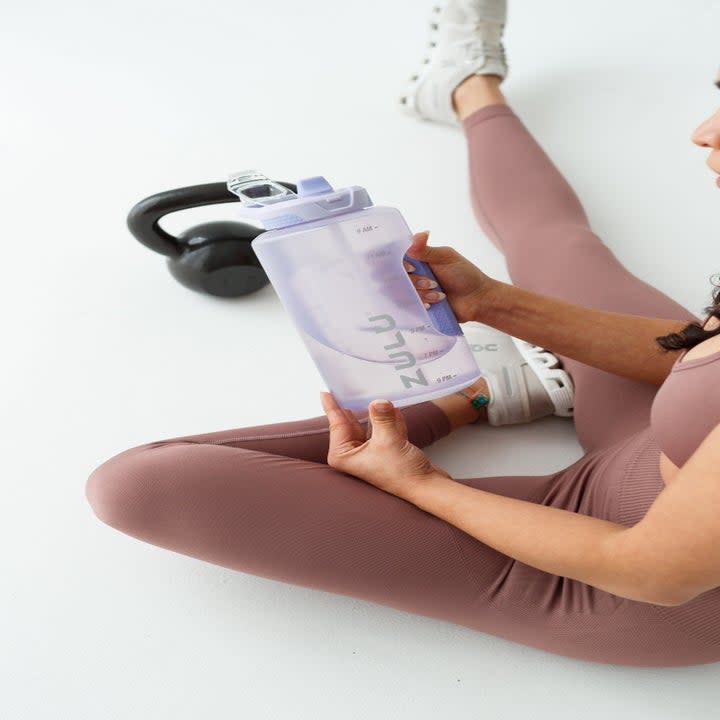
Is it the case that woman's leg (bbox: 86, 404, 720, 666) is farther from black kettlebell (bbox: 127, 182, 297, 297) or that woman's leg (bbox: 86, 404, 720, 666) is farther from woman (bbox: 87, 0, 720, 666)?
black kettlebell (bbox: 127, 182, 297, 297)

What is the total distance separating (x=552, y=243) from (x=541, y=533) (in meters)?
0.54

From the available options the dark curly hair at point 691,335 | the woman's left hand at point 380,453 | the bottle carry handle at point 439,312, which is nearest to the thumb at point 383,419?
the woman's left hand at point 380,453

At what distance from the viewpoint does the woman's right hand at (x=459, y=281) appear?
96cm

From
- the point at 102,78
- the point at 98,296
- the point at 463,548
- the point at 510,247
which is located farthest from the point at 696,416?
the point at 102,78

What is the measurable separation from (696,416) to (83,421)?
0.80 m

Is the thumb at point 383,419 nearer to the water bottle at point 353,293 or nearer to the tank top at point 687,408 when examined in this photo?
the water bottle at point 353,293

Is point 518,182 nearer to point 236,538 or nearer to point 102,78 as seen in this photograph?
A: point 236,538

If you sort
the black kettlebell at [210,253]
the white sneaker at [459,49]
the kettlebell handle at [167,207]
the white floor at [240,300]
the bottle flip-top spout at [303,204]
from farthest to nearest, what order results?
the white sneaker at [459,49] < the black kettlebell at [210,253] < the kettlebell handle at [167,207] < the white floor at [240,300] < the bottle flip-top spout at [303,204]

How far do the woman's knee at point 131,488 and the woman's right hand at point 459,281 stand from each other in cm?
35

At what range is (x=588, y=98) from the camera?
1.61m

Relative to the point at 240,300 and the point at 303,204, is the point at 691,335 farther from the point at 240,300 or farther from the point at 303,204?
the point at 240,300

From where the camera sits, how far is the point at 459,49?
1.49m

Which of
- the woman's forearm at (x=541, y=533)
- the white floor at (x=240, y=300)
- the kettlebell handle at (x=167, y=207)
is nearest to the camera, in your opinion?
the woman's forearm at (x=541, y=533)

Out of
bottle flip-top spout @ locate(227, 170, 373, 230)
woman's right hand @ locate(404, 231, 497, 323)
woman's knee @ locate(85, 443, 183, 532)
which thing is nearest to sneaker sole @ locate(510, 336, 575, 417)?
woman's right hand @ locate(404, 231, 497, 323)
